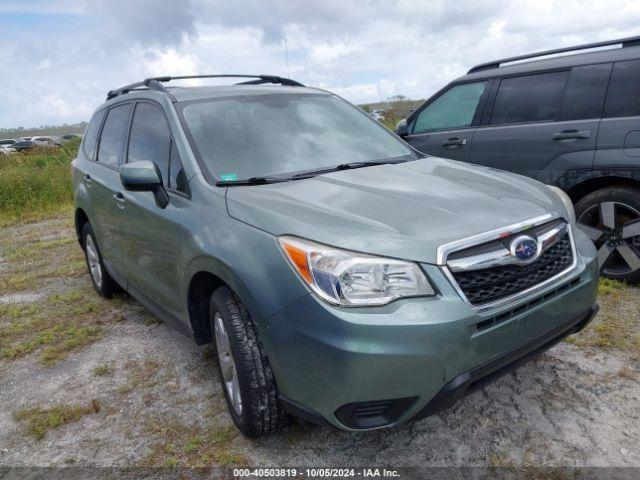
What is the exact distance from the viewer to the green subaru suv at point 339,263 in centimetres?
204

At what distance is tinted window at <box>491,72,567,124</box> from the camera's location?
14.6ft

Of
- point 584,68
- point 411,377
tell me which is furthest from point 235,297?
point 584,68

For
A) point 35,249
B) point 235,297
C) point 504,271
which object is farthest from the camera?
point 35,249

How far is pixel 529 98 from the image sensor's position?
182 inches

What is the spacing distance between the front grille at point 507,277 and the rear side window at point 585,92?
2.23 metres

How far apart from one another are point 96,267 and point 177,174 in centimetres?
240

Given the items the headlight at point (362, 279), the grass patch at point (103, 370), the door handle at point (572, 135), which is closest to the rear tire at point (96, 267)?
the grass patch at point (103, 370)

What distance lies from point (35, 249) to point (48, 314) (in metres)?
3.10

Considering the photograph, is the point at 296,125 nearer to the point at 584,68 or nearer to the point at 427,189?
the point at 427,189

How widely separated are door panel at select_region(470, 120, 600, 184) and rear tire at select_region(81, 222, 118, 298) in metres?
3.44

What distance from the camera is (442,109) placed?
535 cm

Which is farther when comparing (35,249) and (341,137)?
(35,249)

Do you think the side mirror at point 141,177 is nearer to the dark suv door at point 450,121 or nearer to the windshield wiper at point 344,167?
the windshield wiper at point 344,167

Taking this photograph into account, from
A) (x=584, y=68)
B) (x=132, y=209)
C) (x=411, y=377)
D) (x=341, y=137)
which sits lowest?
(x=411, y=377)
